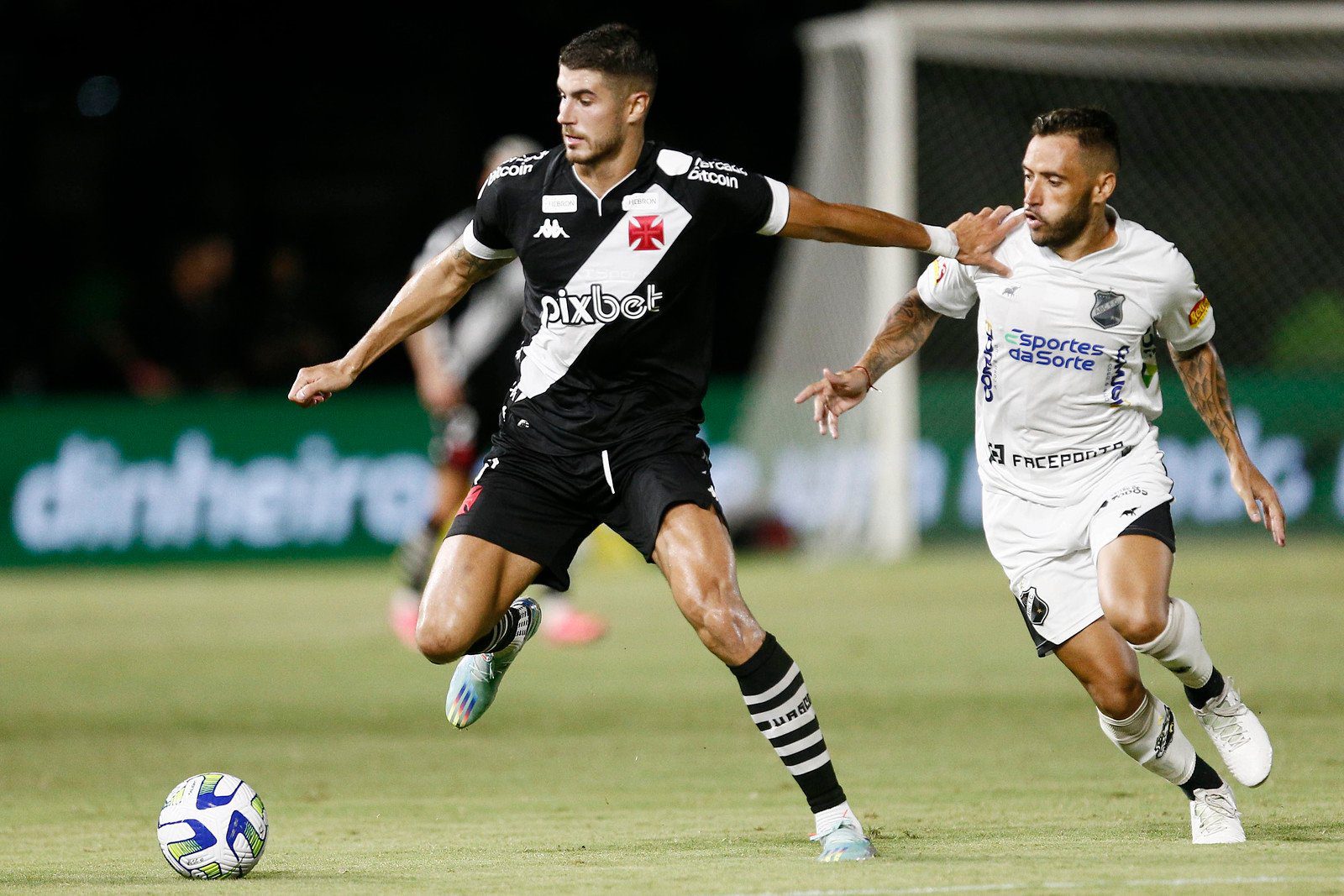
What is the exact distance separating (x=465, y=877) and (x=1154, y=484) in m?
2.40

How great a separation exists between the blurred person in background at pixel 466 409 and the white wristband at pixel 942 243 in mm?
5830

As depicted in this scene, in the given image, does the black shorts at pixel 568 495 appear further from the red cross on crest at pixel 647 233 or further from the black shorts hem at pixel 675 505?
the red cross on crest at pixel 647 233

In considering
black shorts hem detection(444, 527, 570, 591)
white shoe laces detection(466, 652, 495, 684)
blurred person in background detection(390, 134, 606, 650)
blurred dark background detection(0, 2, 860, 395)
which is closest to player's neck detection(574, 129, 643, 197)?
black shorts hem detection(444, 527, 570, 591)

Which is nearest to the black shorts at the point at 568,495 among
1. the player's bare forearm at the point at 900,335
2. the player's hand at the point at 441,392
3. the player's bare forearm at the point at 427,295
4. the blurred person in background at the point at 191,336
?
the player's bare forearm at the point at 427,295

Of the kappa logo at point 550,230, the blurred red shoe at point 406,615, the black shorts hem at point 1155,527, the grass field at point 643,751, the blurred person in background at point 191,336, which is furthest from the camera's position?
the blurred person in background at point 191,336

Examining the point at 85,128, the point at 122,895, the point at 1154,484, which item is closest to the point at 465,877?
the point at 122,895

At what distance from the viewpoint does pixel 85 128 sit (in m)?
22.6

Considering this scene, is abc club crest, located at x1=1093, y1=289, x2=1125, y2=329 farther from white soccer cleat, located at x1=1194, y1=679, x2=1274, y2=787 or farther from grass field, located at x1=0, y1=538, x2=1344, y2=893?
grass field, located at x1=0, y1=538, x2=1344, y2=893

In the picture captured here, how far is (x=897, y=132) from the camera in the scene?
54.3ft

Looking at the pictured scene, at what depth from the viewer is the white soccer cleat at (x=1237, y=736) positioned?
5.83m

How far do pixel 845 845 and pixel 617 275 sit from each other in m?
1.86

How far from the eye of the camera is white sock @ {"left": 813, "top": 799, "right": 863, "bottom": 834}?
5539mm

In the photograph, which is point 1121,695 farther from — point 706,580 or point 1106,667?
point 706,580

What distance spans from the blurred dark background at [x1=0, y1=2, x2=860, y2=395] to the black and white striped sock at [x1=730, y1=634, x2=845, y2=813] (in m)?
14.4
